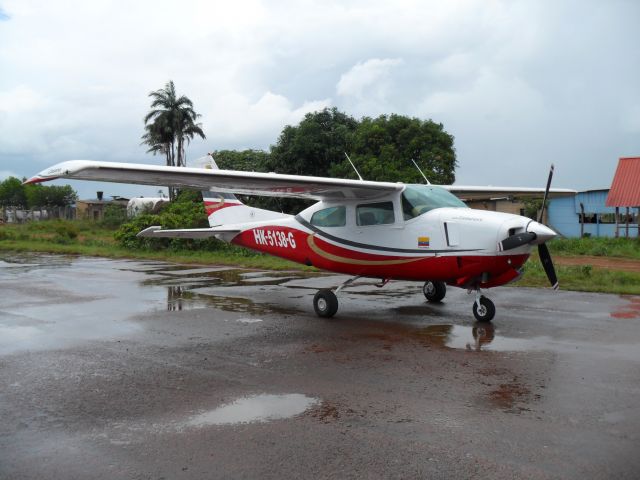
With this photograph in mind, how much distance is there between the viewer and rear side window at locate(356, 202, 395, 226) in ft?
33.4

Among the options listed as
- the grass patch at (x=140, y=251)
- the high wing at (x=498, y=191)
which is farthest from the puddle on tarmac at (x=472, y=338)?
the grass patch at (x=140, y=251)

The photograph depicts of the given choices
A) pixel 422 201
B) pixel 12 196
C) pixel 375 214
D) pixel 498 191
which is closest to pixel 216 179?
pixel 375 214

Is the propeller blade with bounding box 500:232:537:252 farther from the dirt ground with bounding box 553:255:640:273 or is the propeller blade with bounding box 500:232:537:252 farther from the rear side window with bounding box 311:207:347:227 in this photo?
the dirt ground with bounding box 553:255:640:273

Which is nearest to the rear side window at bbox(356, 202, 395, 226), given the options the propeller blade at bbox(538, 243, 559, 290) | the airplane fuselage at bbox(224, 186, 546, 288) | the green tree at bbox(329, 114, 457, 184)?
the airplane fuselage at bbox(224, 186, 546, 288)

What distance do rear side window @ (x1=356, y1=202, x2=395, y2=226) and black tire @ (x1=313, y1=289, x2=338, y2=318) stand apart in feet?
4.74

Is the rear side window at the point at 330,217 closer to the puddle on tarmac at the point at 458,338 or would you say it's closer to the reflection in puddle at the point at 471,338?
the puddle on tarmac at the point at 458,338

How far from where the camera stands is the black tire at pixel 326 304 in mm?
10133

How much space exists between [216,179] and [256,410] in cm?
466

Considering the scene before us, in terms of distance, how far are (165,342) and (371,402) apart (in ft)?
12.3

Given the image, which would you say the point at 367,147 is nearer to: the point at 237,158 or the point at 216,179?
the point at 237,158

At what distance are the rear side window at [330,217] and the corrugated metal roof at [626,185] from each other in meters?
21.2

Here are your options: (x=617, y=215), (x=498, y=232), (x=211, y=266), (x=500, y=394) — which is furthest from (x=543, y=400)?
(x=617, y=215)

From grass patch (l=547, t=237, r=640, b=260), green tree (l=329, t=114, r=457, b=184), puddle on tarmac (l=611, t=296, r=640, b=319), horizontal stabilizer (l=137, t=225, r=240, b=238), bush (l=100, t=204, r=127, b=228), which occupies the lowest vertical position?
puddle on tarmac (l=611, t=296, r=640, b=319)

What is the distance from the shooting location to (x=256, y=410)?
5.20m
